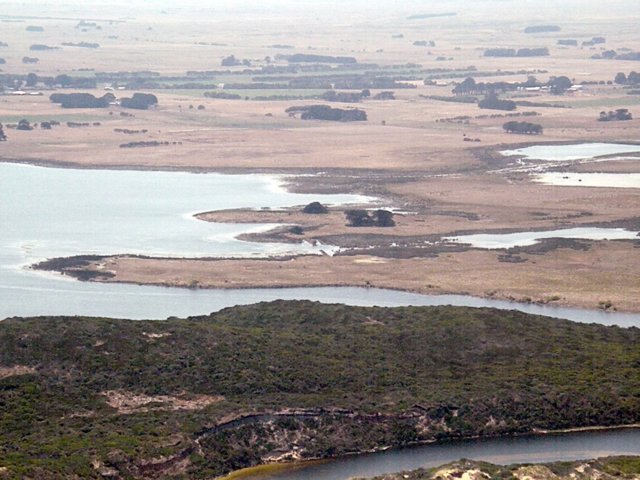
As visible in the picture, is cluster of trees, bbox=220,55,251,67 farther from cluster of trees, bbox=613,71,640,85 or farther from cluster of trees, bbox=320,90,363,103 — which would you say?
cluster of trees, bbox=613,71,640,85

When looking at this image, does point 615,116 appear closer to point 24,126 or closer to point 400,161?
point 400,161

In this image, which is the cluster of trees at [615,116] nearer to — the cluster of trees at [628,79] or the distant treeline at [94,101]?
the cluster of trees at [628,79]

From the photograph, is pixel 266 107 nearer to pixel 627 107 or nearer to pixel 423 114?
pixel 423 114

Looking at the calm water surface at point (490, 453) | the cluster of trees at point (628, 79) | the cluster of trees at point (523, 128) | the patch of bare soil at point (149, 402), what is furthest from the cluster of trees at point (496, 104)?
the patch of bare soil at point (149, 402)

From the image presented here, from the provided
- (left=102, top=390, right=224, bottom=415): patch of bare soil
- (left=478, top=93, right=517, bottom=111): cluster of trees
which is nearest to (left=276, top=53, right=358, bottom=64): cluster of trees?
(left=478, top=93, right=517, bottom=111): cluster of trees

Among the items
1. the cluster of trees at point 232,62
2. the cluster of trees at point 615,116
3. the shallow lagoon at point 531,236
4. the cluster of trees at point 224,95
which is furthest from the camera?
the cluster of trees at point 232,62

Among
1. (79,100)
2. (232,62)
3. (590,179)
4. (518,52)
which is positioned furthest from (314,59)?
(590,179)
